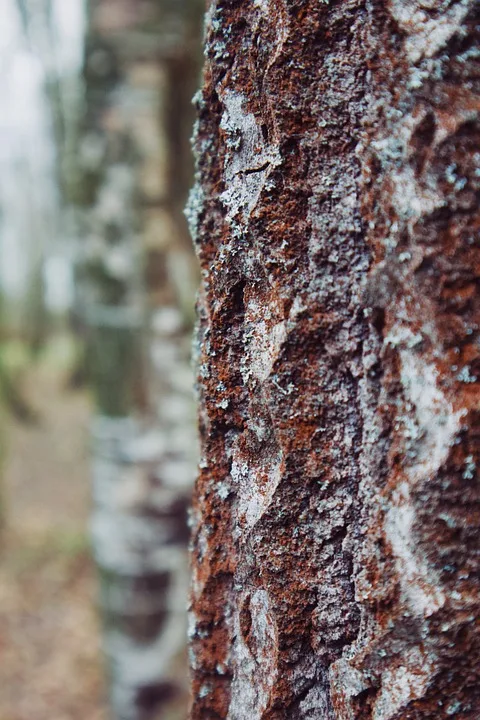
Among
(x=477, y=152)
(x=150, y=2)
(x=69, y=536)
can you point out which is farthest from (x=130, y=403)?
(x=69, y=536)

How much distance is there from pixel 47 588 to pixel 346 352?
517cm

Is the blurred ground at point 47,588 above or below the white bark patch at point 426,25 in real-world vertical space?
above

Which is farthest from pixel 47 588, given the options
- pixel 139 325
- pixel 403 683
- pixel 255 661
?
pixel 403 683

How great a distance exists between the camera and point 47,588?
16.4 ft

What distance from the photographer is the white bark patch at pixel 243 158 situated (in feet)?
1.83

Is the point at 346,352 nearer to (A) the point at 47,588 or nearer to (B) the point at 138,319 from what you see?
(B) the point at 138,319

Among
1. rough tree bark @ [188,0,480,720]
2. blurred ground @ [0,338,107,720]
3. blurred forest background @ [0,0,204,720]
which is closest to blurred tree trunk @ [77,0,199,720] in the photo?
blurred forest background @ [0,0,204,720]

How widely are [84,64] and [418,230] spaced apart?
211cm

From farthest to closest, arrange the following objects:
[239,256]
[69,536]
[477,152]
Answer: [69,536]
[239,256]
[477,152]

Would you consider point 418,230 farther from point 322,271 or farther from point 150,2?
point 150,2

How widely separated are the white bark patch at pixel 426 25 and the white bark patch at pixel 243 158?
0.46 ft

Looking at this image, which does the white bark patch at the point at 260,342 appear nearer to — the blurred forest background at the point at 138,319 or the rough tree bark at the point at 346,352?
the rough tree bark at the point at 346,352

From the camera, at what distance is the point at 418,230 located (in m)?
0.47

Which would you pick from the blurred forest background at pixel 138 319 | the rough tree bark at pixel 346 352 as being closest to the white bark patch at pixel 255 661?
Result: the rough tree bark at pixel 346 352
